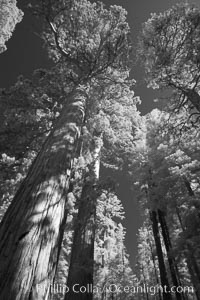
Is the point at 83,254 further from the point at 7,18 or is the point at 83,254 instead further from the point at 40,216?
the point at 7,18

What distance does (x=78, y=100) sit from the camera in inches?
187

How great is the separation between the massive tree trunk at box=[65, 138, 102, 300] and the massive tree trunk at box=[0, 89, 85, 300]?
11.1 ft

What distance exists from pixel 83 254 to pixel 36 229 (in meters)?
4.82

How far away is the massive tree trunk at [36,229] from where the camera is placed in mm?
1511

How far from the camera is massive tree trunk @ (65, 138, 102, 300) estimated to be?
17.4ft

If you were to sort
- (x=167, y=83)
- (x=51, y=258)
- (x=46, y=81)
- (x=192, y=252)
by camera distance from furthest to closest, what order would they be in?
(x=167, y=83) < (x=192, y=252) < (x=46, y=81) < (x=51, y=258)

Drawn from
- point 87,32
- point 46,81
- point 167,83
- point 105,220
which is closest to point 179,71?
point 167,83

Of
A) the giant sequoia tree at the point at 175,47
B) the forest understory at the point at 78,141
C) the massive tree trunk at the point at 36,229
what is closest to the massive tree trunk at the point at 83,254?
the forest understory at the point at 78,141

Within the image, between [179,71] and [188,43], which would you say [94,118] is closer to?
[179,71]

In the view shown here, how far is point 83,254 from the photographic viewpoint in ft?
19.9

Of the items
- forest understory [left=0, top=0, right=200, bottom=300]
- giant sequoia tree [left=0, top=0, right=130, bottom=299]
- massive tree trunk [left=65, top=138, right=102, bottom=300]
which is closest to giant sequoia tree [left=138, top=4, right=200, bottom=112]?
forest understory [left=0, top=0, right=200, bottom=300]

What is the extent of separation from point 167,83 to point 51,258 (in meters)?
9.54

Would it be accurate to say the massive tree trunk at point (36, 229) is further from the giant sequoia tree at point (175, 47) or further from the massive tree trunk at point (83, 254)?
the giant sequoia tree at point (175, 47)

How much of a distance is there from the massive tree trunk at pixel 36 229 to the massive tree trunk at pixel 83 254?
11.1ft
